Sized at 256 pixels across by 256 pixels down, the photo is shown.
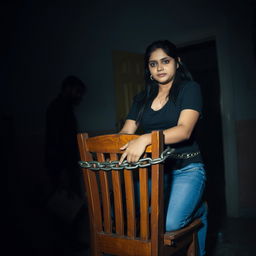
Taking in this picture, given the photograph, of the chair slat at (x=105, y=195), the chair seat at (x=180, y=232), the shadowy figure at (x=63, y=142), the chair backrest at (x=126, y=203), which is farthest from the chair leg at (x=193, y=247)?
the shadowy figure at (x=63, y=142)

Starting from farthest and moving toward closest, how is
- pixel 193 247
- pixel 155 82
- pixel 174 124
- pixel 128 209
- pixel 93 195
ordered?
1. pixel 155 82
2. pixel 174 124
3. pixel 193 247
4. pixel 93 195
5. pixel 128 209

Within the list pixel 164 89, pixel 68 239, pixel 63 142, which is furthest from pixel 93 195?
pixel 63 142

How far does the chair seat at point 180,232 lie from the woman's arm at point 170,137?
1.33 feet

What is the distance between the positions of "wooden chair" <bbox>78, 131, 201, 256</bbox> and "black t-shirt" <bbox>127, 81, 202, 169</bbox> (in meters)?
0.34

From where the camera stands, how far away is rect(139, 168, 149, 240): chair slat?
1191 millimetres

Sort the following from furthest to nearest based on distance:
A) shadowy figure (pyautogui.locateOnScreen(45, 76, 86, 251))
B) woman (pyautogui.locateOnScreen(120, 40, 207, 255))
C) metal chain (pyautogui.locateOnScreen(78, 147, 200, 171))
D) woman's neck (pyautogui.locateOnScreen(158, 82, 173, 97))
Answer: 1. shadowy figure (pyautogui.locateOnScreen(45, 76, 86, 251))
2. woman's neck (pyautogui.locateOnScreen(158, 82, 173, 97))
3. woman (pyautogui.locateOnScreen(120, 40, 207, 255))
4. metal chain (pyautogui.locateOnScreen(78, 147, 200, 171))

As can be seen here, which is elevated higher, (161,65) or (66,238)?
(161,65)

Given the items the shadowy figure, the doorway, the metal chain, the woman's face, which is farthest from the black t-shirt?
the doorway

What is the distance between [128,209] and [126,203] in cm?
3

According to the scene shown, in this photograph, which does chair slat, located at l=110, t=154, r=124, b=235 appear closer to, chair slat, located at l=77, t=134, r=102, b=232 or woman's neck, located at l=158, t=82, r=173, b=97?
chair slat, located at l=77, t=134, r=102, b=232

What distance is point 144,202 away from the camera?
122 centimetres

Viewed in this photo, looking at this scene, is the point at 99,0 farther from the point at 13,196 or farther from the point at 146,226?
the point at 146,226

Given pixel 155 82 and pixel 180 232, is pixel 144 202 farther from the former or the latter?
pixel 155 82

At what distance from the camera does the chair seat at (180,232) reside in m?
1.29
